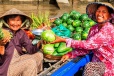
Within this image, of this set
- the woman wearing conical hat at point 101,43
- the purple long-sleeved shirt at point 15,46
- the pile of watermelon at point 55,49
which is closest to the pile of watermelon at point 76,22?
the pile of watermelon at point 55,49

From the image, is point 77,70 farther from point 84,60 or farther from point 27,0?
point 27,0

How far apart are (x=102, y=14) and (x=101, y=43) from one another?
0.40 meters

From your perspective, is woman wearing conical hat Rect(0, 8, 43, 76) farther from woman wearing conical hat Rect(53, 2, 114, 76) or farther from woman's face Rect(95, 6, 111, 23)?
woman's face Rect(95, 6, 111, 23)

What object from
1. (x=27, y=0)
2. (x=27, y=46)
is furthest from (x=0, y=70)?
(x=27, y=0)

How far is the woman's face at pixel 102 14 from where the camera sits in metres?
3.65

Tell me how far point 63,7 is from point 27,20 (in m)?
7.27

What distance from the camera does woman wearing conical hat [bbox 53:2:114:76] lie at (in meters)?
3.55

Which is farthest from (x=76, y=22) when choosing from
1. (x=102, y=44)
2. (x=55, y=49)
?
(x=102, y=44)

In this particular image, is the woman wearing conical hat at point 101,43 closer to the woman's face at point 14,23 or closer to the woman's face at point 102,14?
the woman's face at point 102,14

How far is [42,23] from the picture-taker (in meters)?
6.38

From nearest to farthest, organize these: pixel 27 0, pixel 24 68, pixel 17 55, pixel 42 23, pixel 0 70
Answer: pixel 0 70 < pixel 24 68 < pixel 17 55 < pixel 42 23 < pixel 27 0

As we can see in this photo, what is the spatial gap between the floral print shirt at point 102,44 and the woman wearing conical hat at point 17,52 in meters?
0.62

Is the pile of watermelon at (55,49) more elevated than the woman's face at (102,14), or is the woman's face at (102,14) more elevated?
the woman's face at (102,14)

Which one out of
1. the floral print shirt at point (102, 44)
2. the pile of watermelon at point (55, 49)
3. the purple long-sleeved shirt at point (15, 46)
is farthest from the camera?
the pile of watermelon at point (55, 49)
